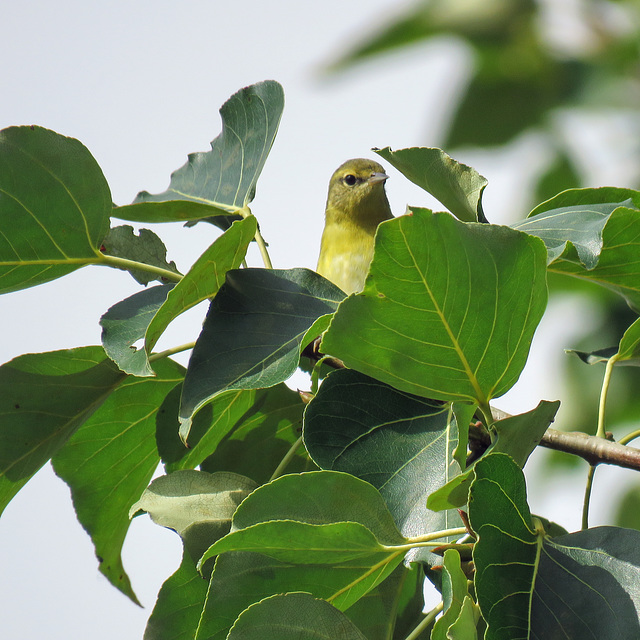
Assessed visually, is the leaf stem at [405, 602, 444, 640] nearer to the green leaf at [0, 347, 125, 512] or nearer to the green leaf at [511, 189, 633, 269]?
the green leaf at [511, 189, 633, 269]

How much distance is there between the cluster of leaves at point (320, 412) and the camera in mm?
1197

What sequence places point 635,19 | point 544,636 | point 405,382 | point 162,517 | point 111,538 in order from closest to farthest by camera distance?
point 544,636 < point 405,382 < point 162,517 < point 111,538 < point 635,19

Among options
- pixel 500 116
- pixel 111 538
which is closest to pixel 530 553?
pixel 111 538

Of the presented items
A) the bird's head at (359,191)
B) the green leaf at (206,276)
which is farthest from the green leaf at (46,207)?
the bird's head at (359,191)

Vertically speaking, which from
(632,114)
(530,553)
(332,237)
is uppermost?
(632,114)

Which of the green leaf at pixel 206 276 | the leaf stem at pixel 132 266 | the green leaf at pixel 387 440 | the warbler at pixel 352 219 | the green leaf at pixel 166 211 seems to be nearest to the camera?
the green leaf at pixel 387 440

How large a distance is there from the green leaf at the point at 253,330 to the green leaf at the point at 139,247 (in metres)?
0.36

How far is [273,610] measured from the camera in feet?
4.03

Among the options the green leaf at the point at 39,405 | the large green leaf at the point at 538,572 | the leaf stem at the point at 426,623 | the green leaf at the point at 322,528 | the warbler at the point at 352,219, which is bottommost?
the warbler at the point at 352,219

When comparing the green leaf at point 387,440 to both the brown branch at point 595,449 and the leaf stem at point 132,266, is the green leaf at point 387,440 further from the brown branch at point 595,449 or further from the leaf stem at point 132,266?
the leaf stem at point 132,266

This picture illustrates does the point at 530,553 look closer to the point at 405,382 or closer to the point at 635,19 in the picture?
the point at 405,382

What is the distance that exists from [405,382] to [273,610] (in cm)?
40

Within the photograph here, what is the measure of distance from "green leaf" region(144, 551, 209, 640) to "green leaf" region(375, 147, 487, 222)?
85 centimetres

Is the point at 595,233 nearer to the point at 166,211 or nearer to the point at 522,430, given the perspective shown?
the point at 522,430
